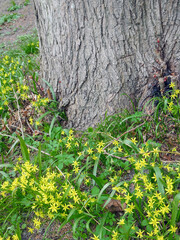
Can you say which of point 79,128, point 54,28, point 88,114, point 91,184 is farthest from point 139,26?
point 91,184

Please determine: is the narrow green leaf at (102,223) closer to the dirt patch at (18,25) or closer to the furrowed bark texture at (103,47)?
the furrowed bark texture at (103,47)

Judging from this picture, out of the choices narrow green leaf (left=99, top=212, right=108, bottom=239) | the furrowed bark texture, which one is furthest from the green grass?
the furrowed bark texture

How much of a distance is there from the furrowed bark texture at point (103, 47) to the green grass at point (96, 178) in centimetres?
27

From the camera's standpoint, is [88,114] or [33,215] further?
[88,114]

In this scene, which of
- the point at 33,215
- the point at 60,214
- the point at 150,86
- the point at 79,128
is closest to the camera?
the point at 60,214

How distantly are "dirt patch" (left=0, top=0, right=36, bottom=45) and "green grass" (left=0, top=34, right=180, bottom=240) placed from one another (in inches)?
166

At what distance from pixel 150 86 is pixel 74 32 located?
1041 millimetres

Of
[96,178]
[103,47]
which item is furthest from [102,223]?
[103,47]

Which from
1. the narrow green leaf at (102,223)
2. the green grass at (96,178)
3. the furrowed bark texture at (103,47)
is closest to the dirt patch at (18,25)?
the green grass at (96,178)

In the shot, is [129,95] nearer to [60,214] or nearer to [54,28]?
[54,28]

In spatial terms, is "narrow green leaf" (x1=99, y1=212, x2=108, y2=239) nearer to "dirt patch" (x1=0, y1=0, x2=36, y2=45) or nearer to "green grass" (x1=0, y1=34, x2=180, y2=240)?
"green grass" (x1=0, y1=34, x2=180, y2=240)

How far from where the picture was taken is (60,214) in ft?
6.17

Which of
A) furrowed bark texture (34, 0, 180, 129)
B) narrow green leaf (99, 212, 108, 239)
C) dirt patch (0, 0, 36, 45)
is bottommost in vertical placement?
narrow green leaf (99, 212, 108, 239)

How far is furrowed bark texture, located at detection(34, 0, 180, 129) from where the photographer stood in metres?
2.44
